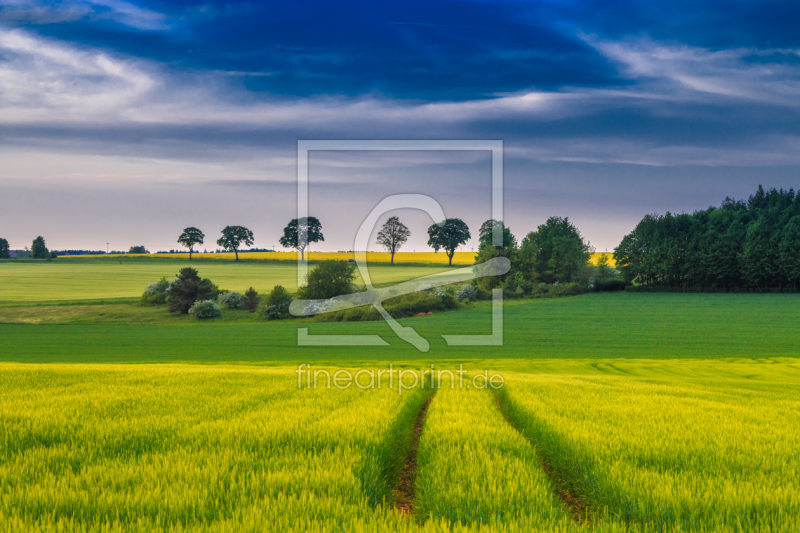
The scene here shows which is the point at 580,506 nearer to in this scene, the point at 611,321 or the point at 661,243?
the point at 611,321

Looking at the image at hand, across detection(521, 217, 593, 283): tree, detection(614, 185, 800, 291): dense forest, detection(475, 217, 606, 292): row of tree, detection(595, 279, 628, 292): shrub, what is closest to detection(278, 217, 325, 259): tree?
detection(475, 217, 606, 292): row of tree

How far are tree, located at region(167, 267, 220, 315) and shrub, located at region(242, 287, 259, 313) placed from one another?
596cm

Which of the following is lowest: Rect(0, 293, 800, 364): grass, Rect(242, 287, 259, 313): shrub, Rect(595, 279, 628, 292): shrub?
Rect(0, 293, 800, 364): grass

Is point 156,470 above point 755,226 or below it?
below

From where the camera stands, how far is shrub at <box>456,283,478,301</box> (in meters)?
78.2

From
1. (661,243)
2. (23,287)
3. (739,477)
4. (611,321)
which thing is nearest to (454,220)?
(611,321)

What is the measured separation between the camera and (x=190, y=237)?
12038 centimetres

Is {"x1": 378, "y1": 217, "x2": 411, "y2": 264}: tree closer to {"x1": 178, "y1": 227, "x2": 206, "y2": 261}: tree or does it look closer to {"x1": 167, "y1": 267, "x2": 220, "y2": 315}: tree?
{"x1": 167, "y1": 267, "x2": 220, "y2": 315}: tree

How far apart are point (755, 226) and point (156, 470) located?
116893mm

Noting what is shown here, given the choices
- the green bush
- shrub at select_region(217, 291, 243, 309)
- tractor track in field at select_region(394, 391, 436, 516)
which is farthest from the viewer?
shrub at select_region(217, 291, 243, 309)

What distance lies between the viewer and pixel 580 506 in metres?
4.76

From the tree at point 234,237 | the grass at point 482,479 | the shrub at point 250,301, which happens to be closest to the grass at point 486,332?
the shrub at point 250,301

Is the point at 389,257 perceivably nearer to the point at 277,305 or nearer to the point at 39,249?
the point at 277,305

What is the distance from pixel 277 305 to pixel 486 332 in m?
31.7
